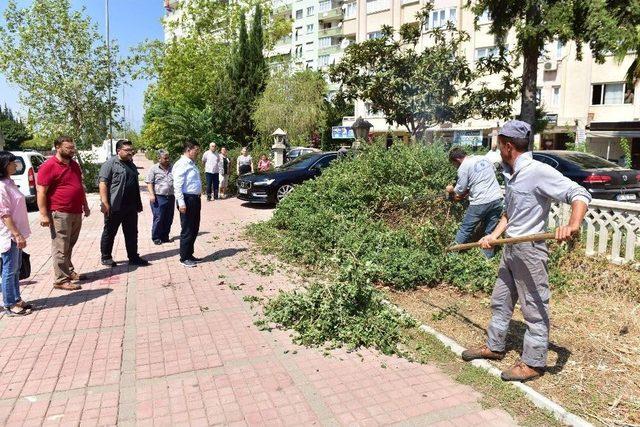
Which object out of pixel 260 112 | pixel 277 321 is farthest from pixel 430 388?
pixel 260 112

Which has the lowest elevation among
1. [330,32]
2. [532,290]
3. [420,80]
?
[532,290]

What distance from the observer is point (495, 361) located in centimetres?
403

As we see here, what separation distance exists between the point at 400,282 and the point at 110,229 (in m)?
4.16

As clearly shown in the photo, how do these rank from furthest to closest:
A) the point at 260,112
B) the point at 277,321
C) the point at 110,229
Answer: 1. the point at 260,112
2. the point at 110,229
3. the point at 277,321

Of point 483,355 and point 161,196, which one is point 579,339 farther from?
point 161,196

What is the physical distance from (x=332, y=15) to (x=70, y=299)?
50717 millimetres

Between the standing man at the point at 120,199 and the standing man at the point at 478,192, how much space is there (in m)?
4.48

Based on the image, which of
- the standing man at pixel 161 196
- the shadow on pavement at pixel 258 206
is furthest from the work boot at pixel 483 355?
the shadow on pavement at pixel 258 206

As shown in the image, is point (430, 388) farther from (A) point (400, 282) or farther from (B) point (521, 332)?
(A) point (400, 282)

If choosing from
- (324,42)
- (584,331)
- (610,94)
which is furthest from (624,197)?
(324,42)

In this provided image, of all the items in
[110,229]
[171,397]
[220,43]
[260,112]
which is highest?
[220,43]

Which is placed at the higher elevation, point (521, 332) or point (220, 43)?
point (220, 43)

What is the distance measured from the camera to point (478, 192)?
644cm

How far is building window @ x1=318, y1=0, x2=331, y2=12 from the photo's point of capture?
5165 cm
